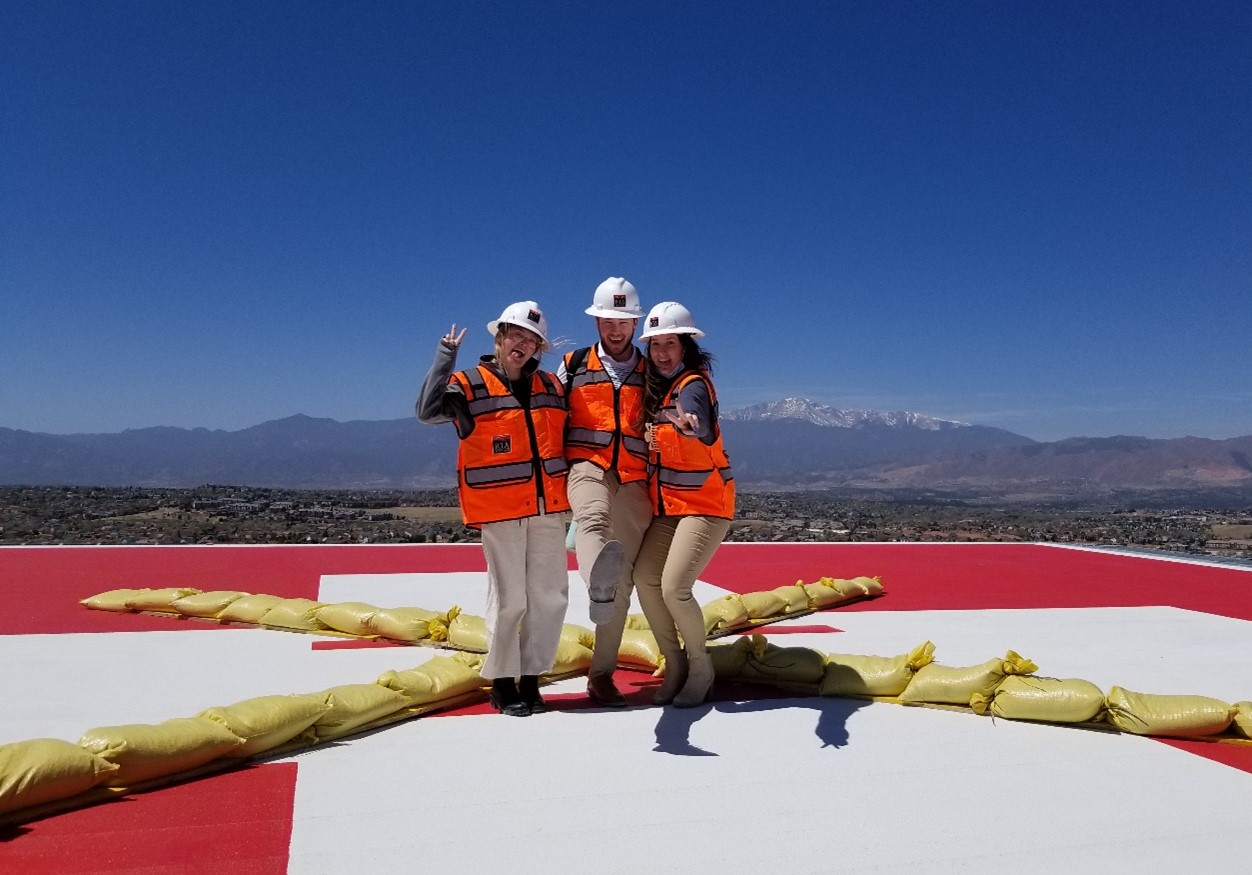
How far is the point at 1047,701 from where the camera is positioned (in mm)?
4445

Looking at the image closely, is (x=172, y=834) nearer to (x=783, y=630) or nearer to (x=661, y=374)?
(x=661, y=374)

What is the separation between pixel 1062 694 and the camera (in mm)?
4445

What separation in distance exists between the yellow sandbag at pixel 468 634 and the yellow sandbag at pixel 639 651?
0.89m

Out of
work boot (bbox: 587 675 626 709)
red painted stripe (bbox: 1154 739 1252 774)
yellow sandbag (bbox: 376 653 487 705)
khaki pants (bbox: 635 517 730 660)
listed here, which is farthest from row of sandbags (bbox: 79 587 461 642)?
red painted stripe (bbox: 1154 739 1252 774)

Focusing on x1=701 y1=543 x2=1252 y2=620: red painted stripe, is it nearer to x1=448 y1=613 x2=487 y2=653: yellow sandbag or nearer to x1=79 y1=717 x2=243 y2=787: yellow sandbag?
x1=448 y1=613 x2=487 y2=653: yellow sandbag

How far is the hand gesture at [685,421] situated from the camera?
4254 millimetres

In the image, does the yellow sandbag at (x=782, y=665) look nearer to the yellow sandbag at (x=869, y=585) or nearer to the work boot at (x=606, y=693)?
the work boot at (x=606, y=693)

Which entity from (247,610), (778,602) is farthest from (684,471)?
(247,610)

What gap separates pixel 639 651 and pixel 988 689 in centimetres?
190

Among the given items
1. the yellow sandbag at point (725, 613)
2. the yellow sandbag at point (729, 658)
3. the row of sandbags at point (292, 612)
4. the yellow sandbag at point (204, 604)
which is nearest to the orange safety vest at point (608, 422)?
the yellow sandbag at point (729, 658)

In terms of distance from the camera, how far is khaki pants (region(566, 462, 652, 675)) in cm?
444

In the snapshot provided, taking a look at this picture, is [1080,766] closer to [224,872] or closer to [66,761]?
[224,872]

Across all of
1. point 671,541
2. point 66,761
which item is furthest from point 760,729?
point 66,761

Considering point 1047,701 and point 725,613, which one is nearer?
point 1047,701
